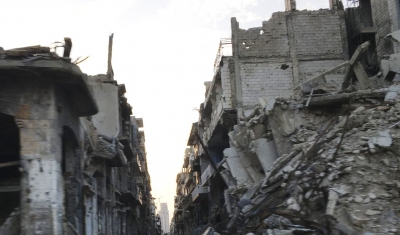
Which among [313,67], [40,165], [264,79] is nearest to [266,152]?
[264,79]

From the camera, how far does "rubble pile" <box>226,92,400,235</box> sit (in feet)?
30.5

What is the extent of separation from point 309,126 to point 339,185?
6.40 meters

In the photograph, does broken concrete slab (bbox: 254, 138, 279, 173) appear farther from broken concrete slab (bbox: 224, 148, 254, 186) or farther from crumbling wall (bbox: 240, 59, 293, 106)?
crumbling wall (bbox: 240, 59, 293, 106)

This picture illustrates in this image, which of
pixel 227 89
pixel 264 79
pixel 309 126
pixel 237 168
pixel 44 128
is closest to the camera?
pixel 44 128

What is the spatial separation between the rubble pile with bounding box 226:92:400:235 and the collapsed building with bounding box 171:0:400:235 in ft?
0.08

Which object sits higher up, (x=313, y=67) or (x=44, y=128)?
(x=313, y=67)

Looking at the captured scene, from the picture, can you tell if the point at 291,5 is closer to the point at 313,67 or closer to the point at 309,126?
the point at 313,67

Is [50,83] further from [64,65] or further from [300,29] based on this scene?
[300,29]

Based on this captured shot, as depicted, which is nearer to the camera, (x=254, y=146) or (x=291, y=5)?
Answer: (x=254, y=146)

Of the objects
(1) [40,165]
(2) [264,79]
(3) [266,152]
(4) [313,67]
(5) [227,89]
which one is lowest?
(1) [40,165]

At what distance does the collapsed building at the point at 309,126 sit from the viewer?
9912mm

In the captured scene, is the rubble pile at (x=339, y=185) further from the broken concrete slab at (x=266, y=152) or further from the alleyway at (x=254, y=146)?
the broken concrete slab at (x=266, y=152)

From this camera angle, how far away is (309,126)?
53.7ft

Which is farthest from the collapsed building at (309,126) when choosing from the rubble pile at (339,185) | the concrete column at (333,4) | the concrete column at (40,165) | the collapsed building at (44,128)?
the concrete column at (40,165)
